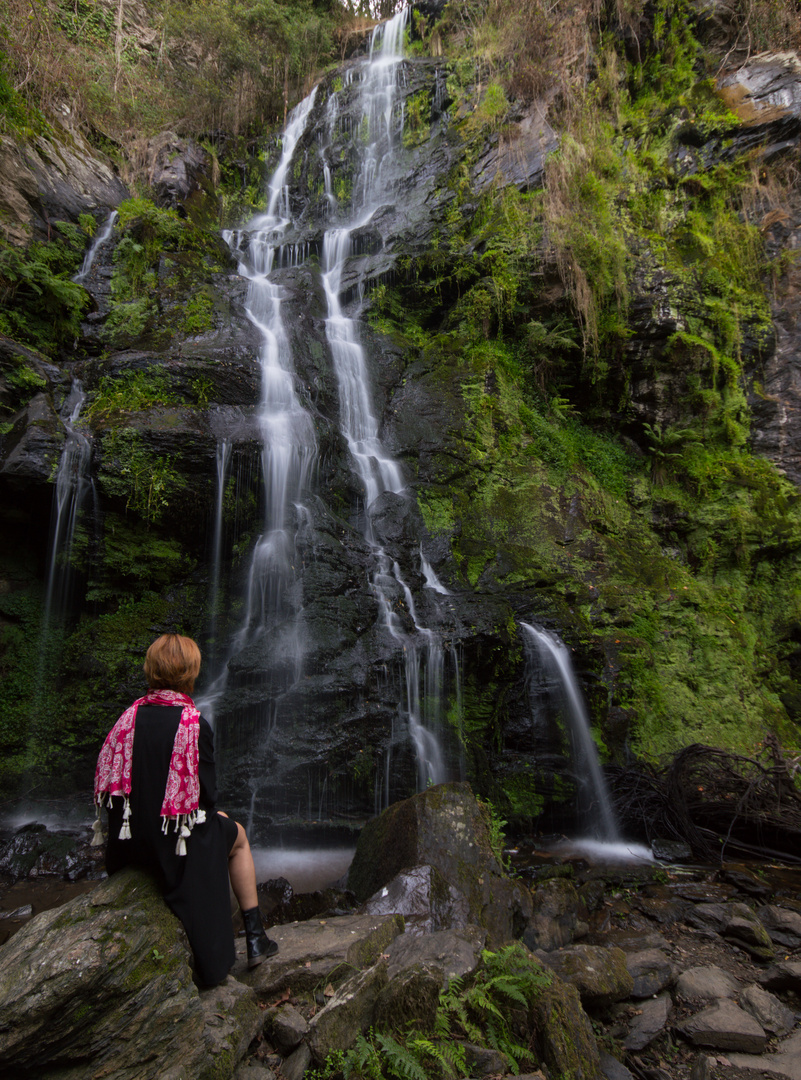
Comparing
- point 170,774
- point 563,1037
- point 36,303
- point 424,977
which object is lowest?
point 563,1037

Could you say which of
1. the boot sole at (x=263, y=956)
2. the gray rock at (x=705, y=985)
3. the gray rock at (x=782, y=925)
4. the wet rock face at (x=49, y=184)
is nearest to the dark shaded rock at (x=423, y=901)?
the boot sole at (x=263, y=956)

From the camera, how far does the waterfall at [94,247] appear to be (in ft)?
30.3

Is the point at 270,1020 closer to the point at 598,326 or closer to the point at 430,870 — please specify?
the point at 430,870

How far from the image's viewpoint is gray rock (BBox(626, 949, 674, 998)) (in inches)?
129

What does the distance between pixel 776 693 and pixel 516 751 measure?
4.40 metres

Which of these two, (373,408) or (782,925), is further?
(373,408)

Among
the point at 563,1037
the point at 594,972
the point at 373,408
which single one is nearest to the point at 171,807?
the point at 563,1037

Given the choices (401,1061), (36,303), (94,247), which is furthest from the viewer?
(94,247)

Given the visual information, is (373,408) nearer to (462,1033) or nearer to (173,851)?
(173,851)

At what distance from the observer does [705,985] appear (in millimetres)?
3361

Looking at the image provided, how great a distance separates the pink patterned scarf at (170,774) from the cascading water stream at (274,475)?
3.96m

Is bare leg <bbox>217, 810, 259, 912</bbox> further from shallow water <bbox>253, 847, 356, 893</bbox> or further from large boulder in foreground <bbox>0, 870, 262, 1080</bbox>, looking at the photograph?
shallow water <bbox>253, 847, 356, 893</bbox>

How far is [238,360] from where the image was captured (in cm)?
830

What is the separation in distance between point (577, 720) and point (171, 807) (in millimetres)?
5265
